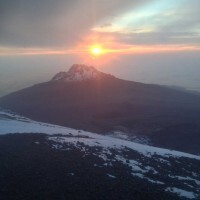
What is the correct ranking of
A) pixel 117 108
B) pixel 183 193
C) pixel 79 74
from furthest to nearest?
pixel 79 74 < pixel 117 108 < pixel 183 193

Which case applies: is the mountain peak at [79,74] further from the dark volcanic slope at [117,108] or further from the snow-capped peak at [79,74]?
the dark volcanic slope at [117,108]

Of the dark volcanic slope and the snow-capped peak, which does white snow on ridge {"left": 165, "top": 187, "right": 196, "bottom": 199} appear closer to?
the dark volcanic slope

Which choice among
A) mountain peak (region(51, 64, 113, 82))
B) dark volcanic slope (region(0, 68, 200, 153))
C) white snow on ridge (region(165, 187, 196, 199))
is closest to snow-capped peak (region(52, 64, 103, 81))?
mountain peak (region(51, 64, 113, 82))

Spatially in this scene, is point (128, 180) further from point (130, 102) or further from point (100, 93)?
point (100, 93)

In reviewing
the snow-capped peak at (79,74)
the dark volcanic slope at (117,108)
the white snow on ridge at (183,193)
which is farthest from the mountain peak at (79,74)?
the white snow on ridge at (183,193)

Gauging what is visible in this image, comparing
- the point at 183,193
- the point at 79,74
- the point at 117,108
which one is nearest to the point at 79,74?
the point at 79,74

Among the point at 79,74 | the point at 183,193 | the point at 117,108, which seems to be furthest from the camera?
the point at 79,74

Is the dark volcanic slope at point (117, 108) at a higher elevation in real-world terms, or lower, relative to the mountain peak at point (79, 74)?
lower

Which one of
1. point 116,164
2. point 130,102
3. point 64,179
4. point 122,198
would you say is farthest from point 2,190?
point 130,102

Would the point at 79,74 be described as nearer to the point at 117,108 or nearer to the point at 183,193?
the point at 117,108
